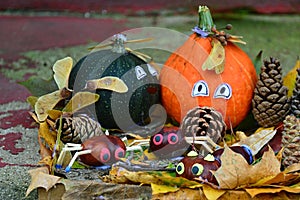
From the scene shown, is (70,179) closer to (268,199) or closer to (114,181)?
(114,181)

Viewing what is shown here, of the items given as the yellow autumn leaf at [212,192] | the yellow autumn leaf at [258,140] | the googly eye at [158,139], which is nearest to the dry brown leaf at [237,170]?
the yellow autumn leaf at [212,192]

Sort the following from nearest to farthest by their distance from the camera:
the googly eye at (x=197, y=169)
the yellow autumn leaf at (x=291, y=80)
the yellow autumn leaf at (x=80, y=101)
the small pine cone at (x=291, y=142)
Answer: the googly eye at (x=197, y=169)
the small pine cone at (x=291, y=142)
the yellow autumn leaf at (x=80, y=101)
the yellow autumn leaf at (x=291, y=80)

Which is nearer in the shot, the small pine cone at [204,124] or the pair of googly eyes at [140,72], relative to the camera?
the small pine cone at [204,124]

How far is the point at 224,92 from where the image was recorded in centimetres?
239

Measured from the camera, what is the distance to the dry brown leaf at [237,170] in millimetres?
1850

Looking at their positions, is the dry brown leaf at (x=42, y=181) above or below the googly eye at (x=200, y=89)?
below

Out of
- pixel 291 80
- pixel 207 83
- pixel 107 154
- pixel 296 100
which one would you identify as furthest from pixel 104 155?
pixel 291 80

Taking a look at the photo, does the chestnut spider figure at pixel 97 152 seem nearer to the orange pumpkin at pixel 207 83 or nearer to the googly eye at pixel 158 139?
the googly eye at pixel 158 139

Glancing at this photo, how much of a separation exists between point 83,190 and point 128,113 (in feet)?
2.01

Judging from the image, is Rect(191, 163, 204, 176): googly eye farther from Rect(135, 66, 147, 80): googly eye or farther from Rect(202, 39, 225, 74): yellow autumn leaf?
Rect(135, 66, 147, 80): googly eye

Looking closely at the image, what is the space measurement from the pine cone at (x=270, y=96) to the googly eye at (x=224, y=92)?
0.10m

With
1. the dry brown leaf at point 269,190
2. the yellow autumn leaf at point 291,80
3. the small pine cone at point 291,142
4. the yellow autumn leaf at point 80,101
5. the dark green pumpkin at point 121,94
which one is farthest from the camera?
the yellow autumn leaf at point 291,80

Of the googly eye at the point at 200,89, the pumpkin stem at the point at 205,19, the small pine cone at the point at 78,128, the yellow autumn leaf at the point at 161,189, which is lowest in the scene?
the yellow autumn leaf at the point at 161,189

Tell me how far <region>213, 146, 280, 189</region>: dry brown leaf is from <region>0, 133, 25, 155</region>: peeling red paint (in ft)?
2.72
